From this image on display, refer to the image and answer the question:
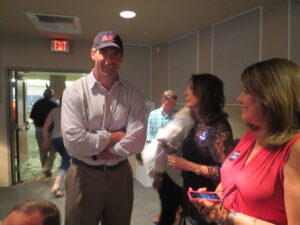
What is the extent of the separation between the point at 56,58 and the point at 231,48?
108 inches

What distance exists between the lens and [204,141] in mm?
1556

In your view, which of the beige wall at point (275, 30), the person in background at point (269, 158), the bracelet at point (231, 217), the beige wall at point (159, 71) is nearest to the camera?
the person in background at point (269, 158)

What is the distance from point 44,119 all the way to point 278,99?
13.1 feet

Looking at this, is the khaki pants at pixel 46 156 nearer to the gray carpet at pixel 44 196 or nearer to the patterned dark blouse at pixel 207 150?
the gray carpet at pixel 44 196

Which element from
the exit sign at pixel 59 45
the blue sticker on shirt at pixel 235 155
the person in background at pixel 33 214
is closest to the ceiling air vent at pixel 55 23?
the exit sign at pixel 59 45

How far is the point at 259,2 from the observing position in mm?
2340

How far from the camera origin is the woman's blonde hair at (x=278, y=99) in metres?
0.90

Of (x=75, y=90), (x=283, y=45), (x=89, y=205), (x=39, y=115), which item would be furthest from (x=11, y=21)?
(x=283, y=45)

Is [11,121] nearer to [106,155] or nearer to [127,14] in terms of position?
[127,14]

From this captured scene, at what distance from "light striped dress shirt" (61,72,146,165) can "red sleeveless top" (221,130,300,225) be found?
0.71m

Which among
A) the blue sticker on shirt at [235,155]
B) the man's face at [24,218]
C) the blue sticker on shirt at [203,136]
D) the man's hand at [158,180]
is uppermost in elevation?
the blue sticker on shirt at [203,136]

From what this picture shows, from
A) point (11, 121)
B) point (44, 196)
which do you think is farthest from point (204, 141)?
point (11, 121)

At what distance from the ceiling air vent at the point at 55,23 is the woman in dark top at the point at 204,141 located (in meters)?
1.92

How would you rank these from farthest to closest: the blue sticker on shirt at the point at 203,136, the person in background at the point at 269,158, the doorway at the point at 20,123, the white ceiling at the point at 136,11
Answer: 1. the doorway at the point at 20,123
2. the white ceiling at the point at 136,11
3. the blue sticker on shirt at the point at 203,136
4. the person in background at the point at 269,158
